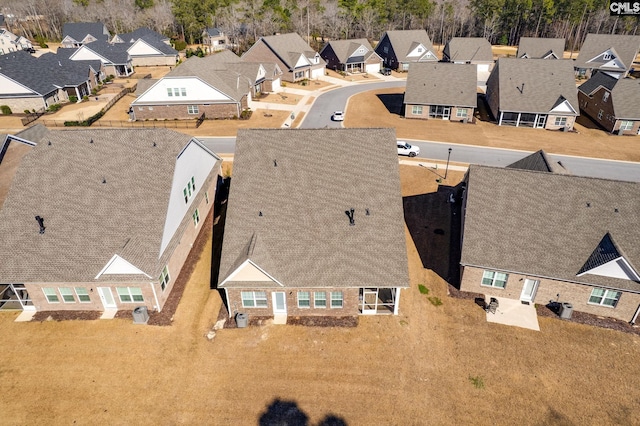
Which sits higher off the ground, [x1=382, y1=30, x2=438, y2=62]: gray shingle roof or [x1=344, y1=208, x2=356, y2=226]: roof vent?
[x1=382, y1=30, x2=438, y2=62]: gray shingle roof

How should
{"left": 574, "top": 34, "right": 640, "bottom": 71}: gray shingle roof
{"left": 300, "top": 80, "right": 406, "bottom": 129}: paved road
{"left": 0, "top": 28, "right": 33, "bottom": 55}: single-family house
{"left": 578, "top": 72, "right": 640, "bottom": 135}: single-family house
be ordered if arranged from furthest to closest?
{"left": 0, "top": 28, "right": 33, "bottom": 55}: single-family house
{"left": 574, "top": 34, "right": 640, "bottom": 71}: gray shingle roof
{"left": 300, "top": 80, "right": 406, "bottom": 129}: paved road
{"left": 578, "top": 72, "right": 640, "bottom": 135}: single-family house

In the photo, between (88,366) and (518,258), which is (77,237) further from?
(518,258)

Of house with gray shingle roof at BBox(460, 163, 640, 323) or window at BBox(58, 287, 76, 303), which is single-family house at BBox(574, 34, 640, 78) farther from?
window at BBox(58, 287, 76, 303)

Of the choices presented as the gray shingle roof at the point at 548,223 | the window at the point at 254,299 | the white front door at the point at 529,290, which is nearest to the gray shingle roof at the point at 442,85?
the gray shingle roof at the point at 548,223

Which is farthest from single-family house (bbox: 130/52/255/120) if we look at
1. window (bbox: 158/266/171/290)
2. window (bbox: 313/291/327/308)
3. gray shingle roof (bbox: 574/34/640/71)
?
gray shingle roof (bbox: 574/34/640/71)

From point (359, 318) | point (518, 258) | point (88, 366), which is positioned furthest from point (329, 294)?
point (88, 366)

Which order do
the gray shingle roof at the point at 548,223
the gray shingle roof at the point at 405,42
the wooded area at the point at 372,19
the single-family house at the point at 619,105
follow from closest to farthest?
the gray shingle roof at the point at 548,223, the single-family house at the point at 619,105, the gray shingle roof at the point at 405,42, the wooded area at the point at 372,19

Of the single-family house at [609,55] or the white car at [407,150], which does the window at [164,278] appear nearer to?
the white car at [407,150]
